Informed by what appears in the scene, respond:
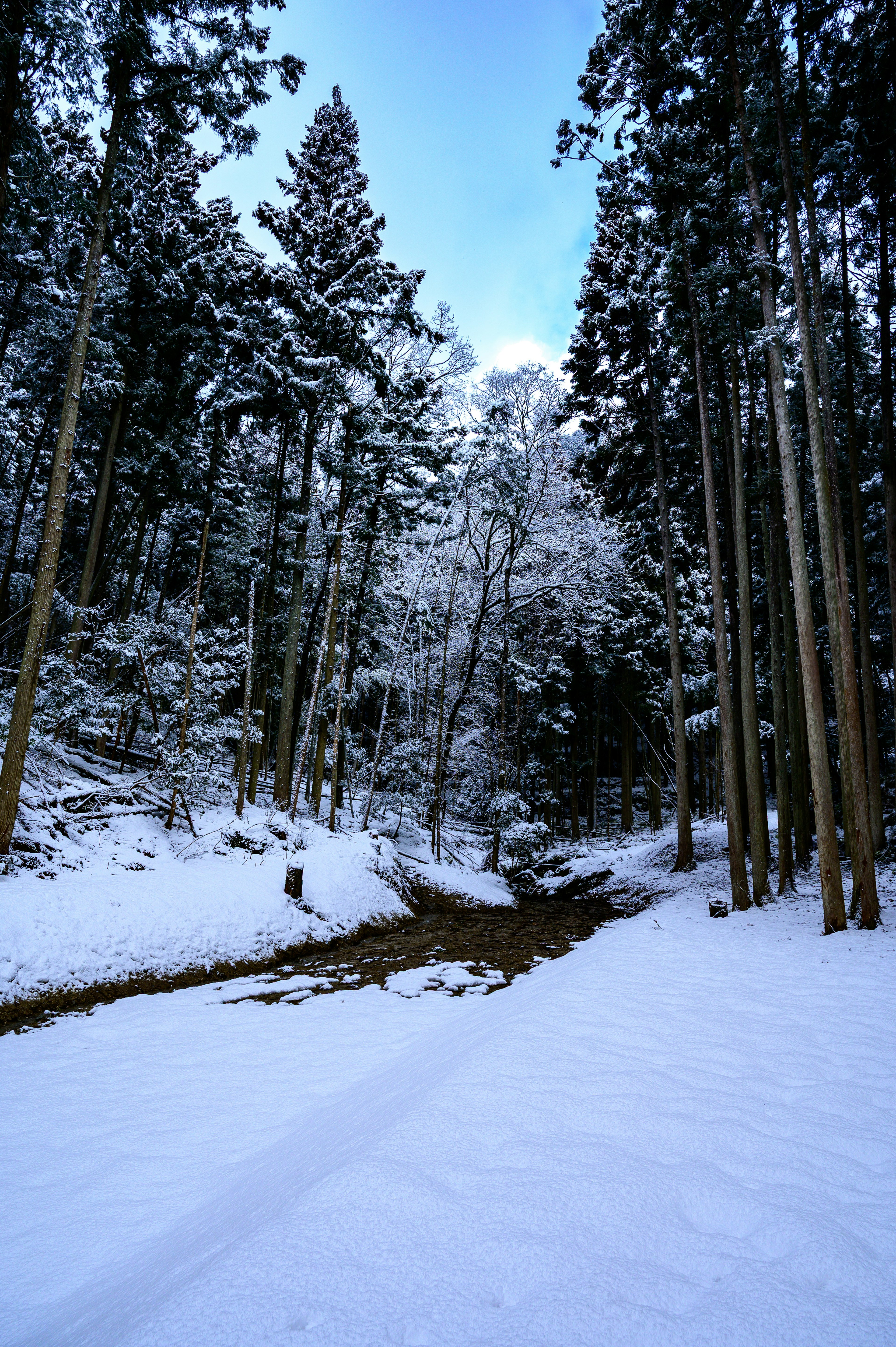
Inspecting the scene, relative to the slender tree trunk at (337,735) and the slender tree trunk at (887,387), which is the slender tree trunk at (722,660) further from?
the slender tree trunk at (337,735)

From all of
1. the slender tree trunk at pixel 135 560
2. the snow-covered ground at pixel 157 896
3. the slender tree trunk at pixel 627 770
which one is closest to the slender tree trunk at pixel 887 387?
the snow-covered ground at pixel 157 896

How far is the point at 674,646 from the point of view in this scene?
13266 millimetres

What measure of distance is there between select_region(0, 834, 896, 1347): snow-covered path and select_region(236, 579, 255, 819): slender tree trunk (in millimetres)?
6876

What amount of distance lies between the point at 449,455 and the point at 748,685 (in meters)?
9.53

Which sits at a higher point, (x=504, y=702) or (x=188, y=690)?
(x=504, y=702)

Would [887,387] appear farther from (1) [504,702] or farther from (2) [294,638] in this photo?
(2) [294,638]

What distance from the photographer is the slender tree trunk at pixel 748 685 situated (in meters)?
9.77

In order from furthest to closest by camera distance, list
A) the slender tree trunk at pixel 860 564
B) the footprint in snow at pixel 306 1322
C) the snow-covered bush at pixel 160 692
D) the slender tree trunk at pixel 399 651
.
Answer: the slender tree trunk at pixel 399 651 < the slender tree trunk at pixel 860 564 < the snow-covered bush at pixel 160 692 < the footprint in snow at pixel 306 1322

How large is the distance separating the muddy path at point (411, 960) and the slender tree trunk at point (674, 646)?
1.84 m

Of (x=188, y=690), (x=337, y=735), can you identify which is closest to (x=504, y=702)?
(x=337, y=735)

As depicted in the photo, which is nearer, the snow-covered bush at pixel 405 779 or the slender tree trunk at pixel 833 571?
the slender tree trunk at pixel 833 571

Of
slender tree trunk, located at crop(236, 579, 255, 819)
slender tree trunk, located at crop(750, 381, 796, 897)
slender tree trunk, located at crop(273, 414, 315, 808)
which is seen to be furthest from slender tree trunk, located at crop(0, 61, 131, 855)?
slender tree trunk, located at crop(750, 381, 796, 897)

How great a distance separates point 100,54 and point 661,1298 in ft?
41.0

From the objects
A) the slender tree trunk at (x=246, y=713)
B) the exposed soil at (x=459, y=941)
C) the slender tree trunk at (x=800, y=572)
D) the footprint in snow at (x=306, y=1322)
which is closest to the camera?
the footprint in snow at (x=306, y=1322)
